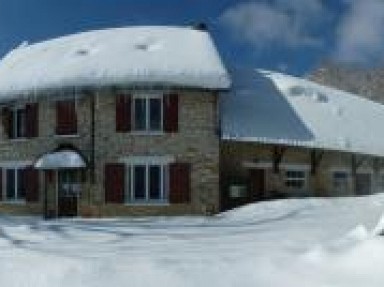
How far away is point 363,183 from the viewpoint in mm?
35219

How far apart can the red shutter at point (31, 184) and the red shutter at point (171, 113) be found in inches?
222

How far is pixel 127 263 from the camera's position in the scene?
35.9 ft

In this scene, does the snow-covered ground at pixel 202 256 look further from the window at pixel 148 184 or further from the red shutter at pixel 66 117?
the red shutter at pixel 66 117

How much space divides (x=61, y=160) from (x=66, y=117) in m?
1.61

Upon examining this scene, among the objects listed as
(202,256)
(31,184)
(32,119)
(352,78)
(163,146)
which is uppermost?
(352,78)

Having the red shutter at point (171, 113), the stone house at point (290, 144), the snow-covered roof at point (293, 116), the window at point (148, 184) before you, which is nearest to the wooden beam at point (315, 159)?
the stone house at point (290, 144)

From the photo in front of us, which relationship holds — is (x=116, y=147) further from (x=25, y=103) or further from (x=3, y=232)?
(x=3, y=232)

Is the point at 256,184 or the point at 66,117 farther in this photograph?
the point at 256,184

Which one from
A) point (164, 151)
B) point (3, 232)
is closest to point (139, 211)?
point (164, 151)

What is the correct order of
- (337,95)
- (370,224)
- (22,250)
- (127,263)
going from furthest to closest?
(337,95)
(370,224)
(22,250)
(127,263)

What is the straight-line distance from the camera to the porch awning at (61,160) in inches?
1083

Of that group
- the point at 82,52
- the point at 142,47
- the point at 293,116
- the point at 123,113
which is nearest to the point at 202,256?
the point at 123,113

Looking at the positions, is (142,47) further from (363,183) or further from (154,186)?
(363,183)

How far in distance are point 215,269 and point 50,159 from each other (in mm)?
18651
